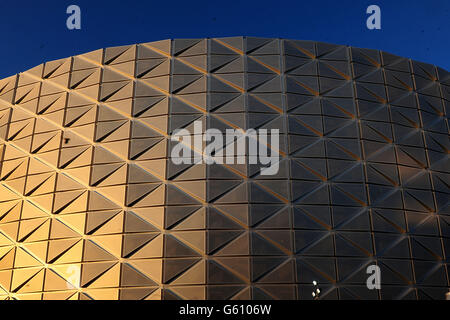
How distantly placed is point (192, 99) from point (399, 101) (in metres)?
8.96

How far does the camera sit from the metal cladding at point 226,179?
17.9m

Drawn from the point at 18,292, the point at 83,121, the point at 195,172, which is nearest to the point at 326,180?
the point at 195,172

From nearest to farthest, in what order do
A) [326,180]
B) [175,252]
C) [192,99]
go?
1. [175,252]
2. [326,180]
3. [192,99]

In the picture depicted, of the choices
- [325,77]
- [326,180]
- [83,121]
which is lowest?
[326,180]

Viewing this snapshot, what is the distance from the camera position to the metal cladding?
17.9 metres

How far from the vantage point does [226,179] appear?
1880cm

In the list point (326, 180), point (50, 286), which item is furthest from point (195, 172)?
point (50, 286)

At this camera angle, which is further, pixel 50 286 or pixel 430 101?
pixel 430 101

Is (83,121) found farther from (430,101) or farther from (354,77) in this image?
(430,101)

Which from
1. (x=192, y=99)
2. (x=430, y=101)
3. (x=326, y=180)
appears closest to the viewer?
(x=326, y=180)

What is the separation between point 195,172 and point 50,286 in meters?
6.87

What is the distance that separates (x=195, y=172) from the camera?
1891 centimetres

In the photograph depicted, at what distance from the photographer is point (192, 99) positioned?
798 inches

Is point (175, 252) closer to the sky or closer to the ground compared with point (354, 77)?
closer to the ground
